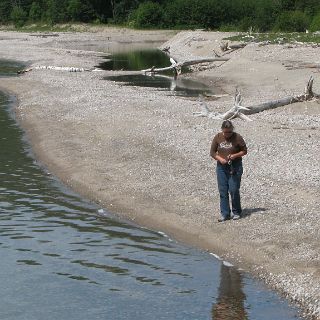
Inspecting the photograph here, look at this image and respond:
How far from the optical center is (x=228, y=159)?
42.6 feet

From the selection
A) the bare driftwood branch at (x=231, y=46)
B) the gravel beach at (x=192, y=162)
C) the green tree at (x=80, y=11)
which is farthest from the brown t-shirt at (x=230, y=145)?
the green tree at (x=80, y=11)

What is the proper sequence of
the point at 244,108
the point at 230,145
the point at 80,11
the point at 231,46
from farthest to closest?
the point at 80,11
the point at 231,46
the point at 244,108
the point at 230,145

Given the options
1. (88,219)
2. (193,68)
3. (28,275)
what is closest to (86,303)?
(28,275)

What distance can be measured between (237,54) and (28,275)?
3725 centimetres

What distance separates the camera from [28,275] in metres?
12.0

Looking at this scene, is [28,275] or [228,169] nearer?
[28,275]

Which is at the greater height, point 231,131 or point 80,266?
point 231,131

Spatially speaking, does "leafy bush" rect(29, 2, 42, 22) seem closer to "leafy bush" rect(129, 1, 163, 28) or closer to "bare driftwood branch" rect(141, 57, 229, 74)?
"leafy bush" rect(129, 1, 163, 28)

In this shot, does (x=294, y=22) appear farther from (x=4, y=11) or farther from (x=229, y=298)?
(x=4, y=11)

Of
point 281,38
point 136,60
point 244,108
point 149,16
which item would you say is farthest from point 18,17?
point 244,108

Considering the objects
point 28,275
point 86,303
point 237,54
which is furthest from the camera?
point 237,54

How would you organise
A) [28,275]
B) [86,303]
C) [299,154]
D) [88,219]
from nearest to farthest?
1. [86,303]
2. [28,275]
3. [88,219]
4. [299,154]

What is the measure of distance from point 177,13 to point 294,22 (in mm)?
27588

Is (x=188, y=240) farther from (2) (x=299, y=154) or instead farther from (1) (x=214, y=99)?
(1) (x=214, y=99)
